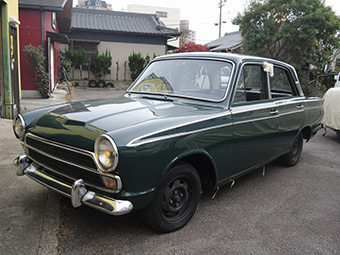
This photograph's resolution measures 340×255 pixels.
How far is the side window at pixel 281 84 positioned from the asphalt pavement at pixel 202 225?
1.38m

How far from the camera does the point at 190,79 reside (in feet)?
11.8

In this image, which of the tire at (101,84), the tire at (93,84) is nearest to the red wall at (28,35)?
the tire at (93,84)

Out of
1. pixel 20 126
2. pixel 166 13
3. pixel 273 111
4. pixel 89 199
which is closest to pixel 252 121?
pixel 273 111

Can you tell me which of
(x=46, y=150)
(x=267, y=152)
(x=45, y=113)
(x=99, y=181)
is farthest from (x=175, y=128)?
(x=267, y=152)

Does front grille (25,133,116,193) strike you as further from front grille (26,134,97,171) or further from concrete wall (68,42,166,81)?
concrete wall (68,42,166,81)

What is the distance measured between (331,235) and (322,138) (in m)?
5.00

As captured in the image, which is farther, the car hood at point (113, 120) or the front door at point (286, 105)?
the front door at point (286, 105)

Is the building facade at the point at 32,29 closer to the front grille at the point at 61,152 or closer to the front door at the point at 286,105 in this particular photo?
the front door at the point at 286,105

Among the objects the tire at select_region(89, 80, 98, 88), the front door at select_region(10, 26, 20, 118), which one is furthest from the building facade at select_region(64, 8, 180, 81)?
the front door at select_region(10, 26, 20, 118)

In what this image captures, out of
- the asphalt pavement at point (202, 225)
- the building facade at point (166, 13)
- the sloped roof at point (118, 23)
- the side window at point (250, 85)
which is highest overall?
the building facade at point (166, 13)

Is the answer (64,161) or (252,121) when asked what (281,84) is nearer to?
(252,121)

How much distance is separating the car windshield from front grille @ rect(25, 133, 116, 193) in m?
1.46

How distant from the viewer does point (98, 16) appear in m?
25.2

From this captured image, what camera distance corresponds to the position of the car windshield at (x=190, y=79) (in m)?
3.44
